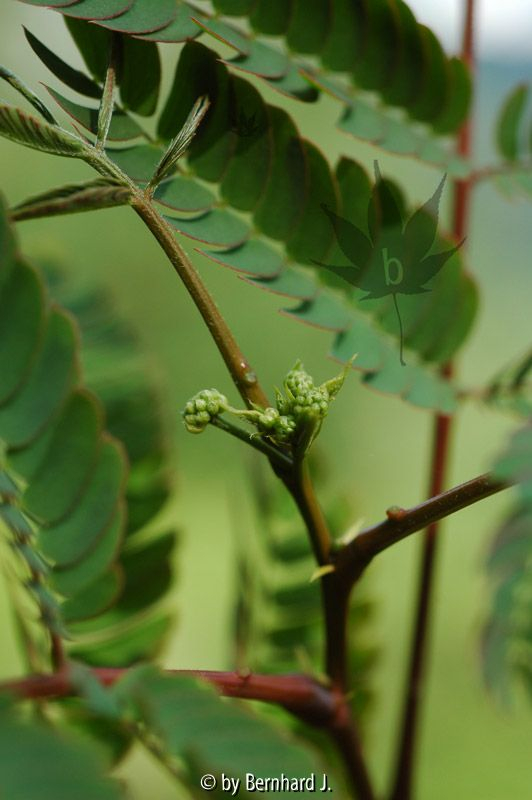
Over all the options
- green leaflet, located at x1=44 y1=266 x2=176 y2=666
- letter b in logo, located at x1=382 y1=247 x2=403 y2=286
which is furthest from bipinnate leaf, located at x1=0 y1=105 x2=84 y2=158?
green leaflet, located at x1=44 y1=266 x2=176 y2=666

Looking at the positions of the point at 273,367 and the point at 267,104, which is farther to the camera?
the point at 273,367

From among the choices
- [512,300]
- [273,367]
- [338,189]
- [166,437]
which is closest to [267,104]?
[338,189]

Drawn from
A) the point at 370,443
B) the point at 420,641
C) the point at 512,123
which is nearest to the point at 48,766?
the point at 420,641

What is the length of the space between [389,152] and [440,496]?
236 mm

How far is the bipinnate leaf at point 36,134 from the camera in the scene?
0.89 feet

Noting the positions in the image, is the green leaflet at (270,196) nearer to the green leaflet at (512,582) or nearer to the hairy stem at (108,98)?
the hairy stem at (108,98)

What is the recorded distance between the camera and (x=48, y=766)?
0.19 meters

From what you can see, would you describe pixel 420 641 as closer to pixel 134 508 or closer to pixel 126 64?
pixel 134 508

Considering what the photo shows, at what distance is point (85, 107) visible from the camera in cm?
32

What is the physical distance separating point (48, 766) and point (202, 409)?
4.9 inches

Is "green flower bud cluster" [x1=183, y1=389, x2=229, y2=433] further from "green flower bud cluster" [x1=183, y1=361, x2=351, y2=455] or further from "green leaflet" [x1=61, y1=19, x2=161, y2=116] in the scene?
"green leaflet" [x1=61, y1=19, x2=161, y2=116]

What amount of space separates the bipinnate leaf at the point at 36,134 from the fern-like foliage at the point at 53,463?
3 centimetres

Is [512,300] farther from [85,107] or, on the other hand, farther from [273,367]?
[85,107]

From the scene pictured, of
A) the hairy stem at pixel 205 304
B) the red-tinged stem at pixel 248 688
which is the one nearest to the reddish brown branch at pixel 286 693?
the red-tinged stem at pixel 248 688
